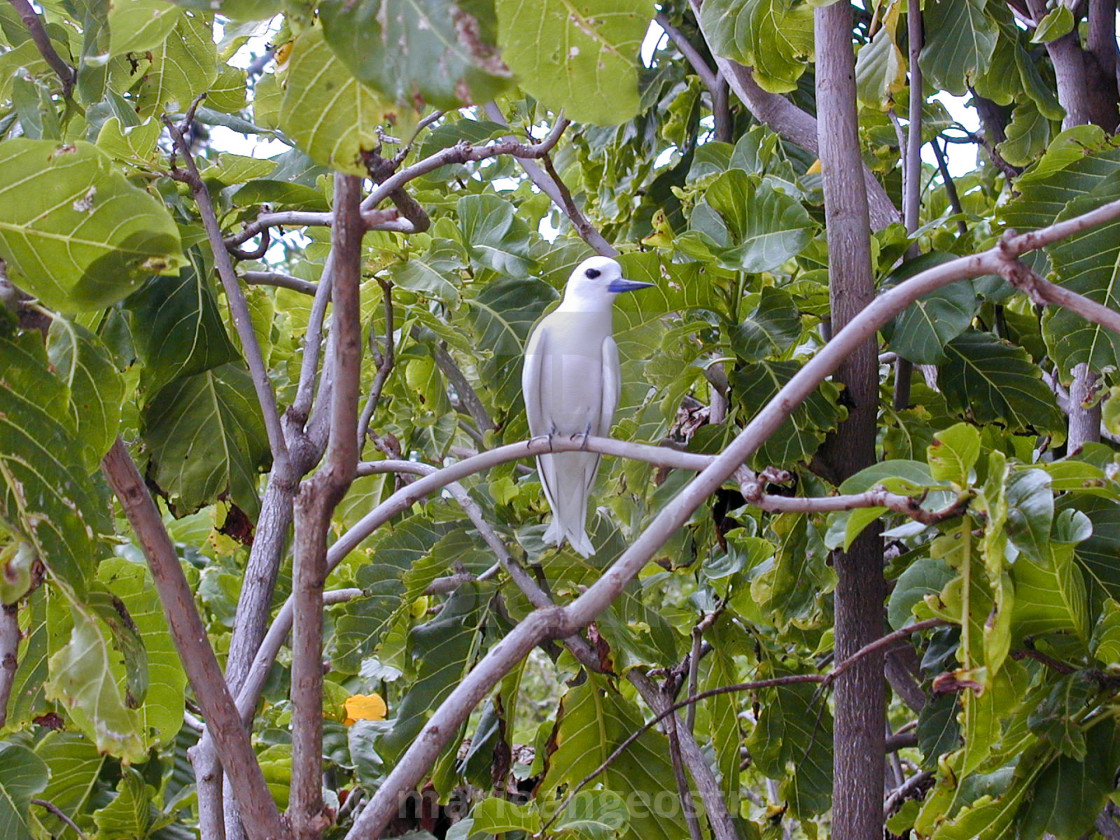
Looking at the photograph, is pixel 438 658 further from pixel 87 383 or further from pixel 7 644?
pixel 87 383

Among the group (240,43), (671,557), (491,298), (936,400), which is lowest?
(671,557)

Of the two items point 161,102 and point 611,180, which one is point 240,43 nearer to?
point 161,102

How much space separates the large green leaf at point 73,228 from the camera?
103 cm

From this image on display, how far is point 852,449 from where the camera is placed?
186cm

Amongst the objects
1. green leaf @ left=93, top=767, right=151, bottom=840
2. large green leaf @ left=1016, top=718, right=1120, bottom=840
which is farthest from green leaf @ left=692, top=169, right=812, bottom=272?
green leaf @ left=93, top=767, right=151, bottom=840

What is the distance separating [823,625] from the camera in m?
2.20

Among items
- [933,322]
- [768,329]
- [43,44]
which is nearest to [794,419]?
[768,329]

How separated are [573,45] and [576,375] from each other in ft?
5.58

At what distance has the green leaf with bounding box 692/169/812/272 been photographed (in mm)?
1755

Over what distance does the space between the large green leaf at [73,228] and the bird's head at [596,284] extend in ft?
3.45

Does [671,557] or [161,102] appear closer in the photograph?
[161,102]

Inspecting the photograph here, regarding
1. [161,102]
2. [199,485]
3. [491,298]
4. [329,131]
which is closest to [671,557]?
[491,298]

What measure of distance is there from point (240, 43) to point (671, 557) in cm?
137

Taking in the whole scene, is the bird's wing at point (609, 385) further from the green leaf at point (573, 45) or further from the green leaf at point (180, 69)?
the green leaf at point (573, 45)
